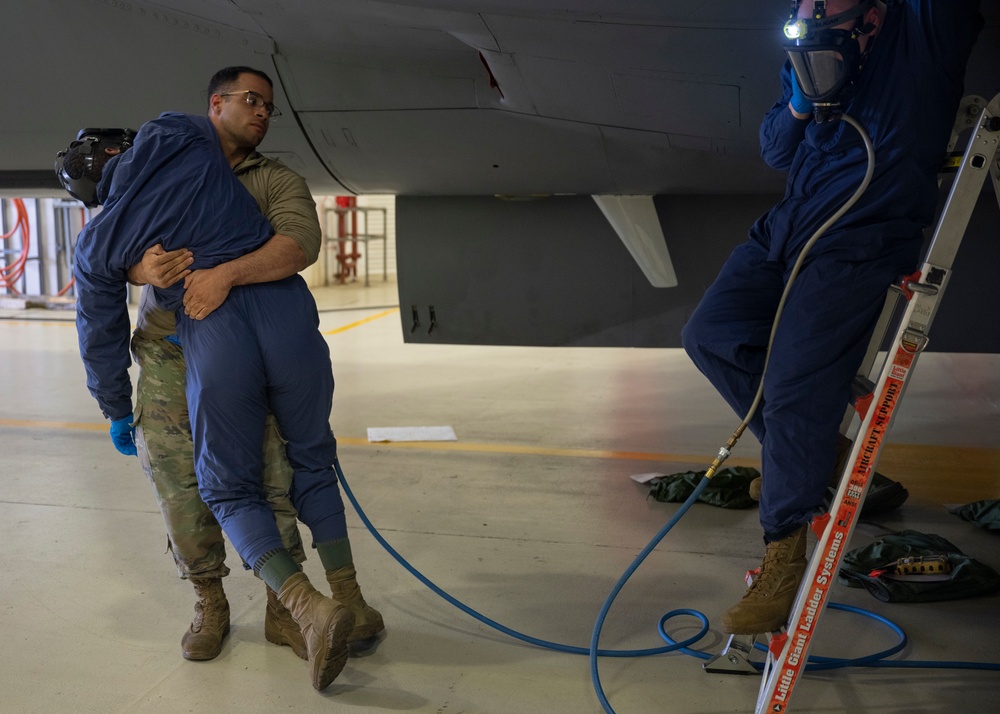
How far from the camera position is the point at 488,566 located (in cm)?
366

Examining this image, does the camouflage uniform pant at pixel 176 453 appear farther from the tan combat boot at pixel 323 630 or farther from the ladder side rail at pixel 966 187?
the ladder side rail at pixel 966 187

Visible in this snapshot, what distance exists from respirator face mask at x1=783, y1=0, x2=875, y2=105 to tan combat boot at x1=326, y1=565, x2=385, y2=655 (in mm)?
1947

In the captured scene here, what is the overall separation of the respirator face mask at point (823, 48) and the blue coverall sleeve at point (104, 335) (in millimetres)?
1985

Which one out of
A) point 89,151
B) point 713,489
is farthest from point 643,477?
point 89,151

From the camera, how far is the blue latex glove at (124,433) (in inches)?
117

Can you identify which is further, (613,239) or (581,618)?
(613,239)

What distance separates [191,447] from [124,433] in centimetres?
26

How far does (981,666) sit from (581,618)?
124 centimetres

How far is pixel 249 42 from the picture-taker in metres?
4.20

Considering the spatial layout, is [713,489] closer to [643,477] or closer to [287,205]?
[643,477]

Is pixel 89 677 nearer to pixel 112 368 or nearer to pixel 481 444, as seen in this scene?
pixel 112 368

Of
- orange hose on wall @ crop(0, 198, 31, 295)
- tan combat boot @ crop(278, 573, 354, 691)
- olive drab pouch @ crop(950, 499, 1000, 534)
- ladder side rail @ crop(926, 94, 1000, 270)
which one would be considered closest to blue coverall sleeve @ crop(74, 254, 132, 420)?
tan combat boot @ crop(278, 573, 354, 691)

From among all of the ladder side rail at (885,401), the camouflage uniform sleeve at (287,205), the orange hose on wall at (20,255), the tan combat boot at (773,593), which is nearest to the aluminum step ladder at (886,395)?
the ladder side rail at (885,401)

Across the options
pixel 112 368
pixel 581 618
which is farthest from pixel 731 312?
pixel 112 368
